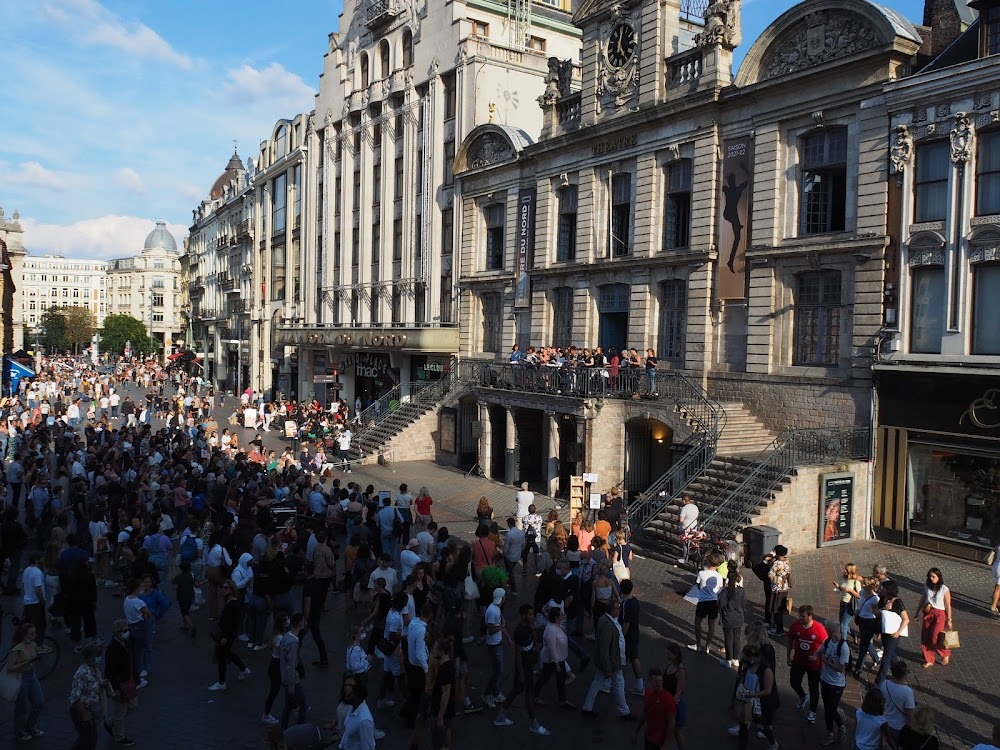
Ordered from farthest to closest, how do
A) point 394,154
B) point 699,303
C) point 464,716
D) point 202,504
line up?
point 394,154, point 699,303, point 202,504, point 464,716

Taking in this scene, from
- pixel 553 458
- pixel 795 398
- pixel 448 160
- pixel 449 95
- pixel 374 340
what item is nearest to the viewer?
pixel 795 398

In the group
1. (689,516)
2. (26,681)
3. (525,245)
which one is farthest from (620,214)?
(26,681)

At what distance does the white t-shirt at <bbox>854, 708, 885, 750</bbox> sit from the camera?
8.30 m

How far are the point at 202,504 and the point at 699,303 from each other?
14.4 metres

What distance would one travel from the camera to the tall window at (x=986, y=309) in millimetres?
17938

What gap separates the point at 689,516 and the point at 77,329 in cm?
12905

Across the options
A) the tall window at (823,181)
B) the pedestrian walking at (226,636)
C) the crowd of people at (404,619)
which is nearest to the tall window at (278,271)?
the crowd of people at (404,619)

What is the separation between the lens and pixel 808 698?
11539 millimetres

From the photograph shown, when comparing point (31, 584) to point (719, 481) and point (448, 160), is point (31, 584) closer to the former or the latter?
point (719, 481)

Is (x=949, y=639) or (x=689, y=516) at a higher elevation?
(x=689, y=516)

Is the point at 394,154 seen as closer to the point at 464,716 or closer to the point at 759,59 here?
the point at 759,59

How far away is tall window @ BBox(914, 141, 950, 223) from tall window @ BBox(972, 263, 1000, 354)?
5.14 feet

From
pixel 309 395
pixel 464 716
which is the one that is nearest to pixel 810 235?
pixel 464 716

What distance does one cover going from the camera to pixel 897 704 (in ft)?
28.2
